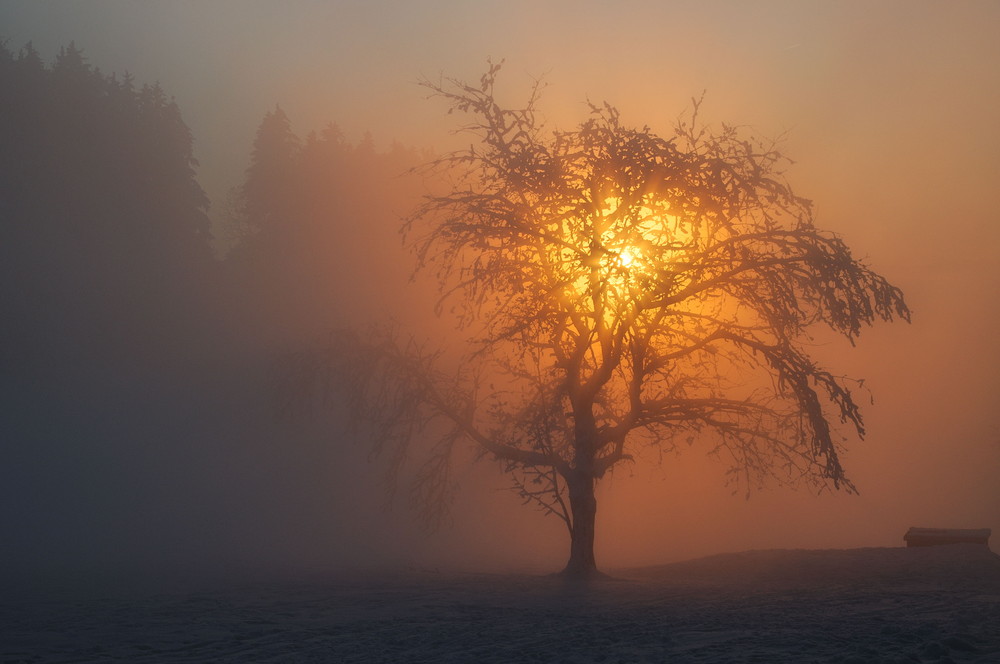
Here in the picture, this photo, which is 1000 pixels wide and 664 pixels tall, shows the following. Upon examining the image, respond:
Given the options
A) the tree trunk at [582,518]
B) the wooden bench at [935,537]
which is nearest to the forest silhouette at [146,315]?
the tree trunk at [582,518]

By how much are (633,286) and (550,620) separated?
6.98m

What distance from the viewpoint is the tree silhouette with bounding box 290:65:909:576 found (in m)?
17.0

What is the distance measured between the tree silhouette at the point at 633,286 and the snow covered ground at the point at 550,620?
101 inches

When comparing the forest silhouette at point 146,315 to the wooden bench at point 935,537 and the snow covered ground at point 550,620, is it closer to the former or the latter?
the snow covered ground at point 550,620

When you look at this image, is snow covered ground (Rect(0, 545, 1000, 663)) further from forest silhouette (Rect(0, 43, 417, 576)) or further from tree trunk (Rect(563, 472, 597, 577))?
forest silhouette (Rect(0, 43, 417, 576))

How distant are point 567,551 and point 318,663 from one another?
1127 inches

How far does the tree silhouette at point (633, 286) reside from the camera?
1703 cm

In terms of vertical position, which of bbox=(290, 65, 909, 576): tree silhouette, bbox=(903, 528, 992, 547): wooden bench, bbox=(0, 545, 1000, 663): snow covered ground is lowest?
bbox=(0, 545, 1000, 663): snow covered ground

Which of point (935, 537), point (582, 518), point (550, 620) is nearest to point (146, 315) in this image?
point (582, 518)

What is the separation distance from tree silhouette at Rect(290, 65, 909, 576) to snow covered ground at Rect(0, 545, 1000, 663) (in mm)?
2573

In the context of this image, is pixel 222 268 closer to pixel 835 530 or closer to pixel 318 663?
pixel 835 530

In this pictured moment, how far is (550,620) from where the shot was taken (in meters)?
12.1

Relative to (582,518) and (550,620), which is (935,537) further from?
(550,620)

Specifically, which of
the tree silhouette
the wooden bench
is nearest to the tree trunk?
the tree silhouette
